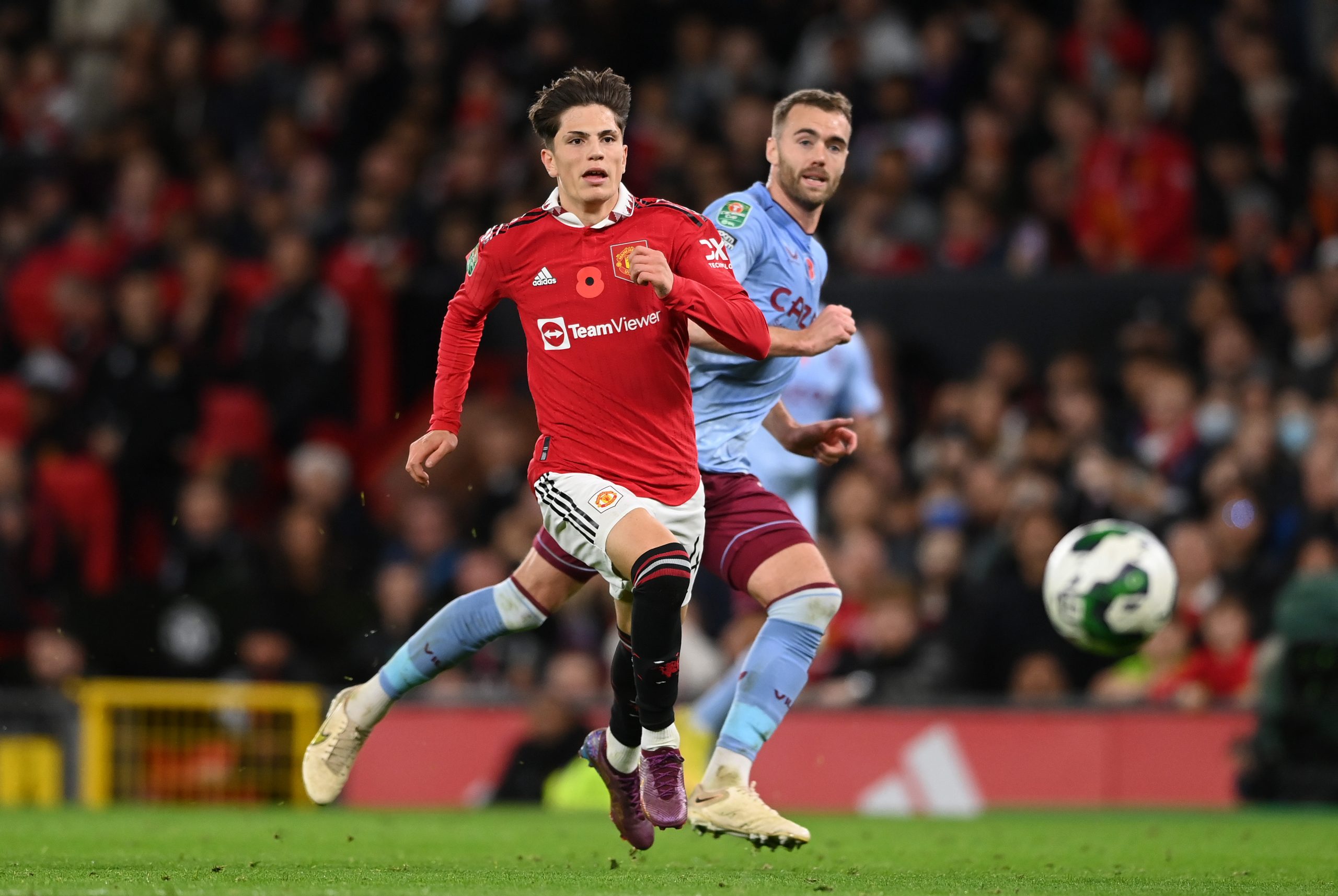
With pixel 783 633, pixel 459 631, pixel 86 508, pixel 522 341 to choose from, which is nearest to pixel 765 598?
pixel 783 633

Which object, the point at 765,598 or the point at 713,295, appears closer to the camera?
the point at 713,295

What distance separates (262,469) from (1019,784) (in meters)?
6.00

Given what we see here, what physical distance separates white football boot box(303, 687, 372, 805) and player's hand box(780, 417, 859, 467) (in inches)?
73.3

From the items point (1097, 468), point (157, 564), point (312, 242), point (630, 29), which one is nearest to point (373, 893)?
point (1097, 468)

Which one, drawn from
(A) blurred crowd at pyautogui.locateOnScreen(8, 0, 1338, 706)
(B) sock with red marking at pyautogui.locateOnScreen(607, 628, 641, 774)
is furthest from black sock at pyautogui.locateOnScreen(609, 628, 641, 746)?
(A) blurred crowd at pyautogui.locateOnScreen(8, 0, 1338, 706)

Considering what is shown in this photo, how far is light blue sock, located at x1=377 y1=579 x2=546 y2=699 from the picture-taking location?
7.30m

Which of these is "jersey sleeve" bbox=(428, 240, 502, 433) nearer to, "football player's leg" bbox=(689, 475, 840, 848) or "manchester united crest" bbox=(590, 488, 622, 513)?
"manchester united crest" bbox=(590, 488, 622, 513)

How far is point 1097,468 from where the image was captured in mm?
12227

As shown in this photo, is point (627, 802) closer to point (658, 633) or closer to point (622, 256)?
point (658, 633)

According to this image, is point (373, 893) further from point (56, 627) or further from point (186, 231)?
point (186, 231)

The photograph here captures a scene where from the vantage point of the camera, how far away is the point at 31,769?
39.3 feet

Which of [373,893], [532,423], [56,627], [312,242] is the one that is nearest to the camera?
[373,893]

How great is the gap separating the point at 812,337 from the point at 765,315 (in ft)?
1.82

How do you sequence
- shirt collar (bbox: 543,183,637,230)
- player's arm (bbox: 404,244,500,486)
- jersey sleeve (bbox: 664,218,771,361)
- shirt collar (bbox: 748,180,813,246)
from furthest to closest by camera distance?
shirt collar (bbox: 748,180,813,246), player's arm (bbox: 404,244,500,486), shirt collar (bbox: 543,183,637,230), jersey sleeve (bbox: 664,218,771,361)
